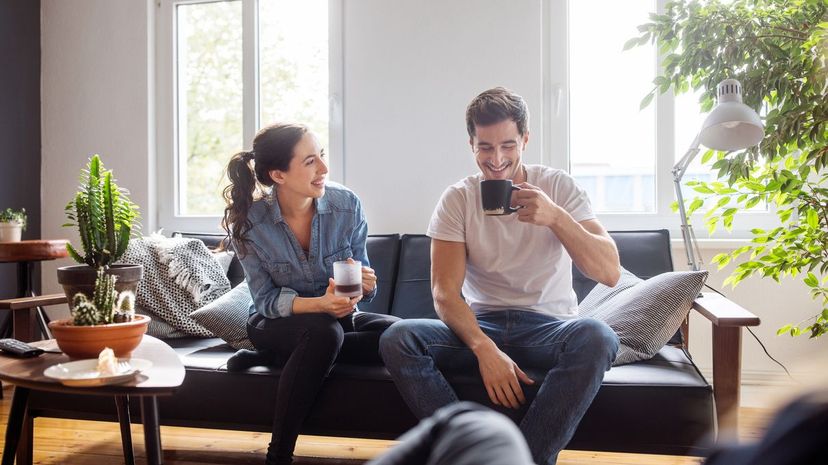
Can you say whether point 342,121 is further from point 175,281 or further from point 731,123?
point 731,123

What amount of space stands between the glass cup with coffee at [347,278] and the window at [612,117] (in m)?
1.59

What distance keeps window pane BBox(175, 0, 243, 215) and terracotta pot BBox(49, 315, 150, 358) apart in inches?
87.9

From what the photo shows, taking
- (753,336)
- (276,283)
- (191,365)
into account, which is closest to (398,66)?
(276,283)

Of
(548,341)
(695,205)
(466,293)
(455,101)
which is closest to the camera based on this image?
(548,341)

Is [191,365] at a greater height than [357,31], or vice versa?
[357,31]

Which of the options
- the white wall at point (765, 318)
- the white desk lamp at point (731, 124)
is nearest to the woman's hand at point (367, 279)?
the white desk lamp at point (731, 124)

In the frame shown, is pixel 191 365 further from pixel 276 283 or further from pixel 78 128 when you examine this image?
pixel 78 128

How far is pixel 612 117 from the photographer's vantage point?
130 inches

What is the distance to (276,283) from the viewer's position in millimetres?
2250

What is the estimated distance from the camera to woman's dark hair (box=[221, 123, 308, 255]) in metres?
2.25

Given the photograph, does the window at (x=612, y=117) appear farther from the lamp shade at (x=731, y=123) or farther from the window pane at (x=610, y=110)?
the lamp shade at (x=731, y=123)

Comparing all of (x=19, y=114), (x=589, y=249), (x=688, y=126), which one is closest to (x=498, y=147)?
(x=589, y=249)

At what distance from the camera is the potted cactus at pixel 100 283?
5.18ft

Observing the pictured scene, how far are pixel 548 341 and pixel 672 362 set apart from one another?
0.44m
